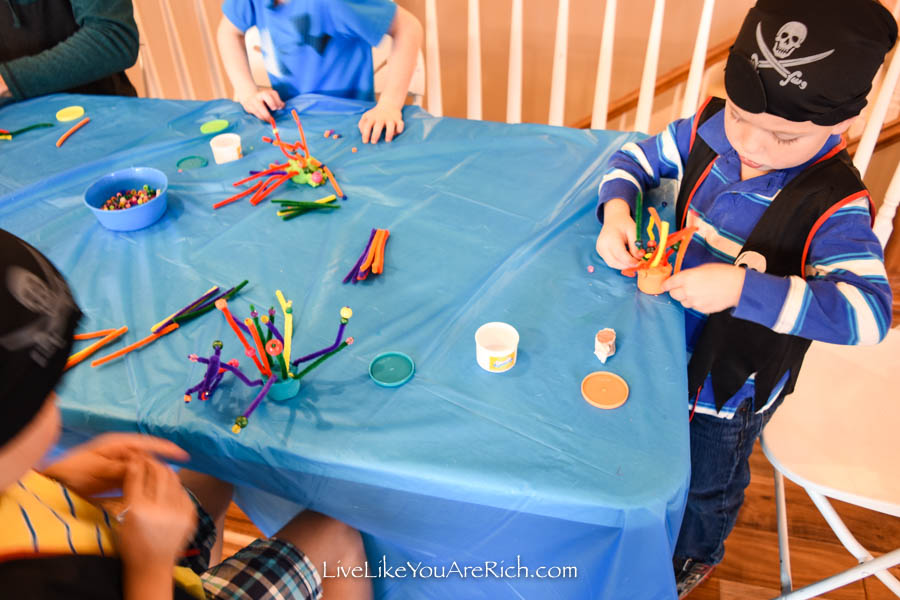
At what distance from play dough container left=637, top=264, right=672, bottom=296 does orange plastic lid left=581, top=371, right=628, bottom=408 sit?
0.17 m

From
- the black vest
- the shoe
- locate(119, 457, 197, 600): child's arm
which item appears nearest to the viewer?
locate(119, 457, 197, 600): child's arm

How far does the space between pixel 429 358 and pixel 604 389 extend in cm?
A: 22

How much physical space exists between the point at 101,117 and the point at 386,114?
719 mm

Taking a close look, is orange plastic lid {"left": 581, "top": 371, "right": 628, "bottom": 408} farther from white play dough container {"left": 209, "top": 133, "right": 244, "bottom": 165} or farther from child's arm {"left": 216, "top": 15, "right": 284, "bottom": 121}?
child's arm {"left": 216, "top": 15, "right": 284, "bottom": 121}

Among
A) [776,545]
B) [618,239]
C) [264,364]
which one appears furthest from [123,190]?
[776,545]

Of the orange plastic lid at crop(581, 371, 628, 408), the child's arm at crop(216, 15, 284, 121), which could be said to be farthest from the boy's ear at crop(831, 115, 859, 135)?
the child's arm at crop(216, 15, 284, 121)

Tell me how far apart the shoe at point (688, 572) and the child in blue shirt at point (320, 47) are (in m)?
1.11

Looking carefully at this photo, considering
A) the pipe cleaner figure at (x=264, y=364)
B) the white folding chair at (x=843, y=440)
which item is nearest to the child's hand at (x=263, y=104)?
the pipe cleaner figure at (x=264, y=364)

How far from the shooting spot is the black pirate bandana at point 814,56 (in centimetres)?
66

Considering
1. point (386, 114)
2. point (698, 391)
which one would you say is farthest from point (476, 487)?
point (386, 114)

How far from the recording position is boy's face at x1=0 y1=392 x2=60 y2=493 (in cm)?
48

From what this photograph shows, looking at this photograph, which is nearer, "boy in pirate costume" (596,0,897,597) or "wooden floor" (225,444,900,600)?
"boy in pirate costume" (596,0,897,597)

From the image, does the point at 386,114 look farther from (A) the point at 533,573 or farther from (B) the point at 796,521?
(B) the point at 796,521

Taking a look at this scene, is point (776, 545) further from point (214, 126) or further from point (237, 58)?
point (237, 58)
